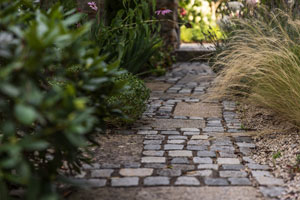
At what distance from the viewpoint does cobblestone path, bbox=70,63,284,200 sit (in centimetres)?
250

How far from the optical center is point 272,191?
2516mm

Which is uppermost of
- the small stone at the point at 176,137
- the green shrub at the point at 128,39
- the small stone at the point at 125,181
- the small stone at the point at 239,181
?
the green shrub at the point at 128,39

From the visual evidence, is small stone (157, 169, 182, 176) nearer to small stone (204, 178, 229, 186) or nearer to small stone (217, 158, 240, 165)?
small stone (204, 178, 229, 186)

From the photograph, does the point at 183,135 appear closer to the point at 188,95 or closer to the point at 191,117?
the point at 191,117

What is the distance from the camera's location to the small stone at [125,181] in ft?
8.50

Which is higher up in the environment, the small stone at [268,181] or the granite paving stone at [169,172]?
the granite paving stone at [169,172]

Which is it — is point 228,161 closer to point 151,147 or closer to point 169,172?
point 169,172

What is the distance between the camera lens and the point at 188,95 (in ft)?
17.9

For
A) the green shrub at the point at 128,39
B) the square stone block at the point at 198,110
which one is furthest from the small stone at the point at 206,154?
the green shrub at the point at 128,39

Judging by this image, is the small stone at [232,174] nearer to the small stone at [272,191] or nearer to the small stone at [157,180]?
the small stone at [272,191]

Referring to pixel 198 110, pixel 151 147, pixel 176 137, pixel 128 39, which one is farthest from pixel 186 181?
pixel 128 39

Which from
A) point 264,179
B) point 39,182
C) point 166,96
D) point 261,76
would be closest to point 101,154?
point 264,179

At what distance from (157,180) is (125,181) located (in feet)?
0.62

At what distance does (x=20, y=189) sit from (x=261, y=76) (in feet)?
8.06
